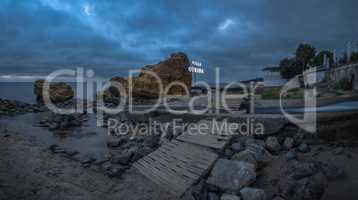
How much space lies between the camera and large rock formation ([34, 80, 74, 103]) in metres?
37.6

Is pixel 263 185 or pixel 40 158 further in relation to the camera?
pixel 40 158

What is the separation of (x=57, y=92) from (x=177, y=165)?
3910 cm

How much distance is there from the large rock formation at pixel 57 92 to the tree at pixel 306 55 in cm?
4020

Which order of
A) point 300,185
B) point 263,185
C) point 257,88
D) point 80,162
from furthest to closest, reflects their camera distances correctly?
point 257,88 → point 80,162 → point 263,185 → point 300,185

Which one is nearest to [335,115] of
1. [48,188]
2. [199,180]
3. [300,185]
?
[300,185]

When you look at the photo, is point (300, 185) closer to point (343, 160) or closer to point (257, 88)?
point (343, 160)

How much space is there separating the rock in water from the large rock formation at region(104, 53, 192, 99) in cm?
2956

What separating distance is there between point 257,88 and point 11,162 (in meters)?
21.4

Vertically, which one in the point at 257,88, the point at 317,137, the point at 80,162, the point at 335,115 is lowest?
the point at 80,162

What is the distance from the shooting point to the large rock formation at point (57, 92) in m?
37.6

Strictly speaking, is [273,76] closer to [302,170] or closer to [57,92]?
[302,170]

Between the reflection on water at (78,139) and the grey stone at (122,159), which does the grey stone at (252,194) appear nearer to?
the grey stone at (122,159)

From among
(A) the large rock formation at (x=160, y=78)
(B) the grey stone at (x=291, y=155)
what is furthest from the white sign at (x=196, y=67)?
(B) the grey stone at (x=291, y=155)

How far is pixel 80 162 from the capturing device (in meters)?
8.66
